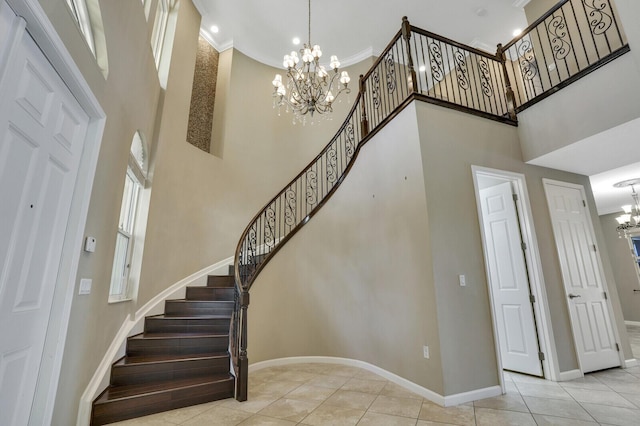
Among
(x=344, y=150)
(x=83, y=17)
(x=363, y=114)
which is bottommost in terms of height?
(x=83, y=17)

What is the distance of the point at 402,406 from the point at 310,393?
3.14 feet

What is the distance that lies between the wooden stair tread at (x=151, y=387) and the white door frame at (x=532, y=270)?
9.63 feet

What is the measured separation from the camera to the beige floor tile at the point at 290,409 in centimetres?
257

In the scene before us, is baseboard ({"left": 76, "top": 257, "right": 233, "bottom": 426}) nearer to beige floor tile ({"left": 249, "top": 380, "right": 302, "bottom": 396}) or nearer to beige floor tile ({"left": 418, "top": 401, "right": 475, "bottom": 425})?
beige floor tile ({"left": 249, "top": 380, "right": 302, "bottom": 396})

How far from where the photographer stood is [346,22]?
591cm

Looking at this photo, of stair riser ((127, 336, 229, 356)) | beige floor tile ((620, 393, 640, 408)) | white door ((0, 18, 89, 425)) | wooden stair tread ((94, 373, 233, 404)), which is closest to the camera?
white door ((0, 18, 89, 425))

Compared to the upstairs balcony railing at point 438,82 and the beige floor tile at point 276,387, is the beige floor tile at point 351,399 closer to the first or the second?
the beige floor tile at point 276,387

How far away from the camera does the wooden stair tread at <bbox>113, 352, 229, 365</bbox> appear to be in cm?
295

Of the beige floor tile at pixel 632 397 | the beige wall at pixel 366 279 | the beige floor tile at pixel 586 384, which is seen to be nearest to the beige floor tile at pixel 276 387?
the beige wall at pixel 366 279

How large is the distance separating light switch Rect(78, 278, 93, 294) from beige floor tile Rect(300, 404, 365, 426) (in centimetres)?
203

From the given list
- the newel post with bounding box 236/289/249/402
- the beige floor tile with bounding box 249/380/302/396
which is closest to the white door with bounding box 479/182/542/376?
the beige floor tile with bounding box 249/380/302/396

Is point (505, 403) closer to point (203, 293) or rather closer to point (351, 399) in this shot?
point (351, 399)

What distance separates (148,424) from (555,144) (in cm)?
508

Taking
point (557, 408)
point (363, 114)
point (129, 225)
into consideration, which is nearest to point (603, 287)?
point (557, 408)
